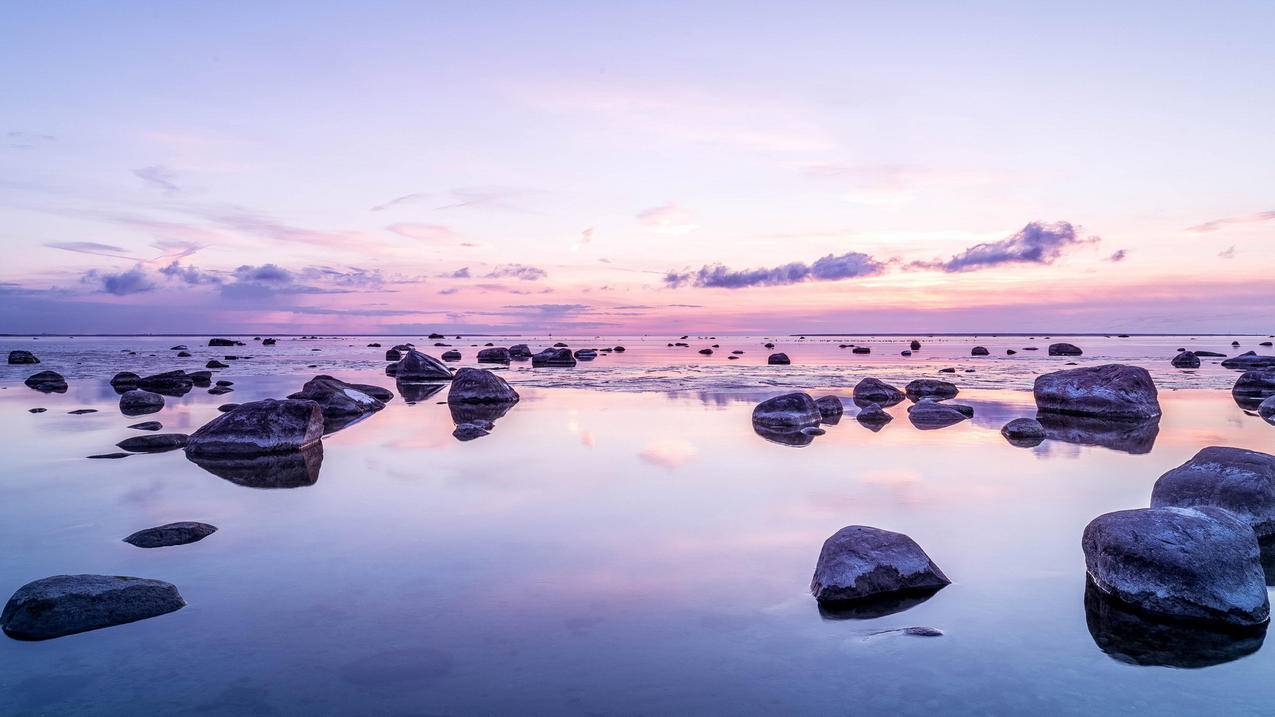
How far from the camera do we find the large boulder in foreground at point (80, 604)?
5886mm

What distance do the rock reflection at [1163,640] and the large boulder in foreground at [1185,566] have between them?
152 mm

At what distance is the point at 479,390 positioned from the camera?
25.6 meters

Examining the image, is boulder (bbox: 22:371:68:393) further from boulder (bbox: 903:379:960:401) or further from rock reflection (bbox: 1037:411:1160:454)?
rock reflection (bbox: 1037:411:1160:454)

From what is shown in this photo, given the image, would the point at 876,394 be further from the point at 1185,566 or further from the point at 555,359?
the point at 555,359

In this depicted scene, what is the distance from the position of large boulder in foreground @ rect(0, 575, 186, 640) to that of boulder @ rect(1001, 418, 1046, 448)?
51.7 ft

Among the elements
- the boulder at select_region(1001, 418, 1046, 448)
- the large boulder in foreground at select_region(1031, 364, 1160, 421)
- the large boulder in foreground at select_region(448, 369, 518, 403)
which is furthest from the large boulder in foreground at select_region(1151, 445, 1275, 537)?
the large boulder in foreground at select_region(448, 369, 518, 403)

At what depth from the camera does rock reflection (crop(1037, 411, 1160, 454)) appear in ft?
52.6

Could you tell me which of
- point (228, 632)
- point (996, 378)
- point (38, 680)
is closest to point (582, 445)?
point (228, 632)

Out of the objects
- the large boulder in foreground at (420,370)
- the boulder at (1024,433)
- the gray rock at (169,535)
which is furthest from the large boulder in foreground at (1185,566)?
the large boulder in foreground at (420,370)

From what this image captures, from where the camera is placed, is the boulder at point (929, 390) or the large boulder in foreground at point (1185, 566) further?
the boulder at point (929, 390)

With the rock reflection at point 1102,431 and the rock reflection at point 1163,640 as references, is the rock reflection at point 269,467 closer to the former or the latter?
the rock reflection at point 1163,640

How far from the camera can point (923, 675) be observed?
17.3ft

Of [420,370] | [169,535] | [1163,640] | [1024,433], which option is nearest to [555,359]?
[420,370]

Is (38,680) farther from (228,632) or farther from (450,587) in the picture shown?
(450,587)
